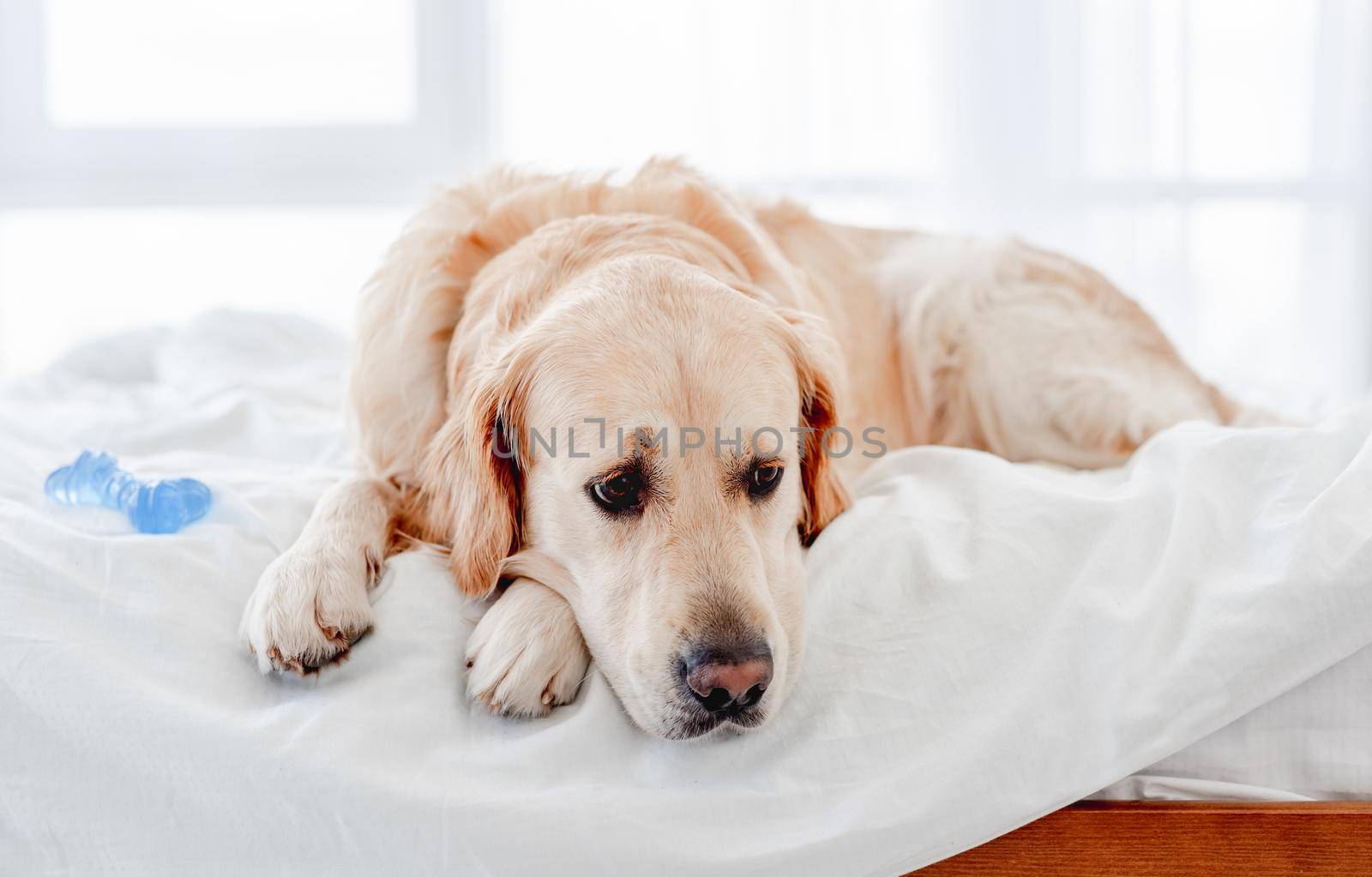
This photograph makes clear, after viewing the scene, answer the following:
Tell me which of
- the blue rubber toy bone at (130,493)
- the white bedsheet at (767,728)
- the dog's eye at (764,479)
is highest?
the dog's eye at (764,479)

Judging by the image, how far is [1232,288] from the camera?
15.8ft

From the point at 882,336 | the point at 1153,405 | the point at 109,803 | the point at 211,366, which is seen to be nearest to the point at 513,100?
the point at 211,366

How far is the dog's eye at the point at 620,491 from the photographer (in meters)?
1.36

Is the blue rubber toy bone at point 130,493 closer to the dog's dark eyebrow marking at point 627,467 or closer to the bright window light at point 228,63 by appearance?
the dog's dark eyebrow marking at point 627,467

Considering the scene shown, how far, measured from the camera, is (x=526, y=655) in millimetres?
1259

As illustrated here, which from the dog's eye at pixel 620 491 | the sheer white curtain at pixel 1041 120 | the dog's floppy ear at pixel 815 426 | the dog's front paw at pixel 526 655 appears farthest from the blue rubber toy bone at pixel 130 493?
the sheer white curtain at pixel 1041 120

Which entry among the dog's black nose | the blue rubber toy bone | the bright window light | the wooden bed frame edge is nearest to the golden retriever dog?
the dog's black nose

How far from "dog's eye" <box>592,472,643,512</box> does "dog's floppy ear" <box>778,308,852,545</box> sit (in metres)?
0.36

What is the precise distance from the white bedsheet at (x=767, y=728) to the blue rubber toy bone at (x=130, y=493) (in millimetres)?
35

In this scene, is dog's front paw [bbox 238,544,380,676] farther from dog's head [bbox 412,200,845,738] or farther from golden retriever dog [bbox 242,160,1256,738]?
dog's head [bbox 412,200,845,738]

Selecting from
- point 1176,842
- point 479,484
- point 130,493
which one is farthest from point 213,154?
point 1176,842

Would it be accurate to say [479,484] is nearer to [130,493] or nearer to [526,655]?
[526,655]

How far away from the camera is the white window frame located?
4.65 metres

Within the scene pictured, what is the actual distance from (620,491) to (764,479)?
0.72ft
